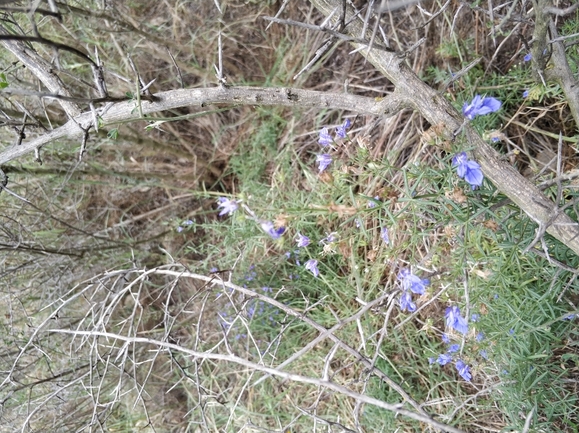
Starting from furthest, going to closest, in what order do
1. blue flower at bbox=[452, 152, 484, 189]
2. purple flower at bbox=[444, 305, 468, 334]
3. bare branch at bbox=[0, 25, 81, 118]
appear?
bare branch at bbox=[0, 25, 81, 118], purple flower at bbox=[444, 305, 468, 334], blue flower at bbox=[452, 152, 484, 189]

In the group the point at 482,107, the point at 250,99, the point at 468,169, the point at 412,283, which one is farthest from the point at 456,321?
the point at 250,99

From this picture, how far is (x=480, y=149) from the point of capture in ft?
4.57

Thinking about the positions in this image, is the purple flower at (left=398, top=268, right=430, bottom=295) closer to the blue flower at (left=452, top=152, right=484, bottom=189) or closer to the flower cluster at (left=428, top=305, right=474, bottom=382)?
the flower cluster at (left=428, top=305, right=474, bottom=382)

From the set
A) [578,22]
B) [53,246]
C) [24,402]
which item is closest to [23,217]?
[53,246]

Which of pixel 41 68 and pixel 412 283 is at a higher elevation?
pixel 41 68

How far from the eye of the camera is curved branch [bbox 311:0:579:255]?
135 cm

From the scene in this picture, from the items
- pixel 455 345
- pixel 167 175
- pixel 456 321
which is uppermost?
pixel 456 321

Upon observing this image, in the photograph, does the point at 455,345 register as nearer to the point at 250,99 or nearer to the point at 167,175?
the point at 250,99

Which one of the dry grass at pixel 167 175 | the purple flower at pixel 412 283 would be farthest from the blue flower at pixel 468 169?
the dry grass at pixel 167 175

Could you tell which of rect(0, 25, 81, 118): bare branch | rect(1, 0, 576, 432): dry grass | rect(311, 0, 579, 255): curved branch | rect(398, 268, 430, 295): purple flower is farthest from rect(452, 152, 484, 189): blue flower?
rect(0, 25, 81, 118): bare branch

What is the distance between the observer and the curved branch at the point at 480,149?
1347mm

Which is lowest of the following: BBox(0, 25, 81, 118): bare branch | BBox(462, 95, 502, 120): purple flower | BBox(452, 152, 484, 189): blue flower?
BBox(0, 25, 81, 118): bare branch

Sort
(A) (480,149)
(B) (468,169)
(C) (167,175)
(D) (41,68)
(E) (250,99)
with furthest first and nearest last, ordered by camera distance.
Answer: (C) (167,175), (D) (41,68), (E) (250,99), (A) (480,149), (B) (468,169)

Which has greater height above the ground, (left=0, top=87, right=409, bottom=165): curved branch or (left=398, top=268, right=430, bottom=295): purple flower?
(left=0, top=87, right=409, bottom=165): curved branch
